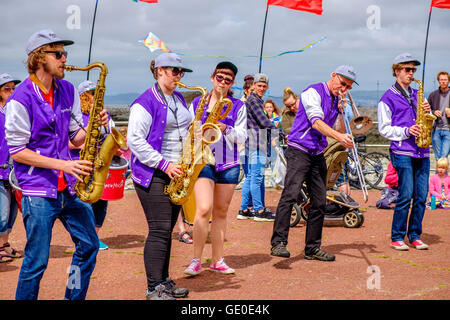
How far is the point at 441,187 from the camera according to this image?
980 centimetres

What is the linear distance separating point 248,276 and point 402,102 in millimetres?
2809

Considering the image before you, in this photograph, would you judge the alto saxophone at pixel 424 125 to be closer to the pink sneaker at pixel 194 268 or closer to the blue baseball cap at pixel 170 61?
the pink sneaker at pixel 194 268

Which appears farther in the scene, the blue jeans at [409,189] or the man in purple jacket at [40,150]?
the blue jeans at [409,189]

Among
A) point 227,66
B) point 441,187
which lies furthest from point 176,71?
point 441,187

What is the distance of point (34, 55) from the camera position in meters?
3.88

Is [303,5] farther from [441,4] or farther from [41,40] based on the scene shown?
[41,40]

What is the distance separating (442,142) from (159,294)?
8492 mm

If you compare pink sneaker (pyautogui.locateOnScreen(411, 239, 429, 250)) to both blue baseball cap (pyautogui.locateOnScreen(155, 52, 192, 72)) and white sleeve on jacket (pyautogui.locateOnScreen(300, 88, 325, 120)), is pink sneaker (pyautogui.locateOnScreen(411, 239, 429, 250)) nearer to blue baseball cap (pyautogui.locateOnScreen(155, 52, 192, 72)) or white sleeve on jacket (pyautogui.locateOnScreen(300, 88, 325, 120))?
white sleeve on jacket (pyautogui.locateOnScreen(300, 88, 325, 120))

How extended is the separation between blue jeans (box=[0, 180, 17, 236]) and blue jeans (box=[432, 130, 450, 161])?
842 centimetres

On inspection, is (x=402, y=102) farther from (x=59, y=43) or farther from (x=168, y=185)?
(x=59, y=43)

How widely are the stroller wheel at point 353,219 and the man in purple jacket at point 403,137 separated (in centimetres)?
134

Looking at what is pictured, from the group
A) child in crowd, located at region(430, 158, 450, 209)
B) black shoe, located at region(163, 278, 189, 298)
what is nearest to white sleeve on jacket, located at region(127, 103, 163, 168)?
black shoe, located at region(163, 278, 189, 298)

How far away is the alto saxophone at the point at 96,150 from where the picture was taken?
4.08 metres

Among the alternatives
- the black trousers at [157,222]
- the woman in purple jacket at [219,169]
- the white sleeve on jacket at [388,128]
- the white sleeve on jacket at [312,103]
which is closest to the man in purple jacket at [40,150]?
the black trousers at [157,222]
